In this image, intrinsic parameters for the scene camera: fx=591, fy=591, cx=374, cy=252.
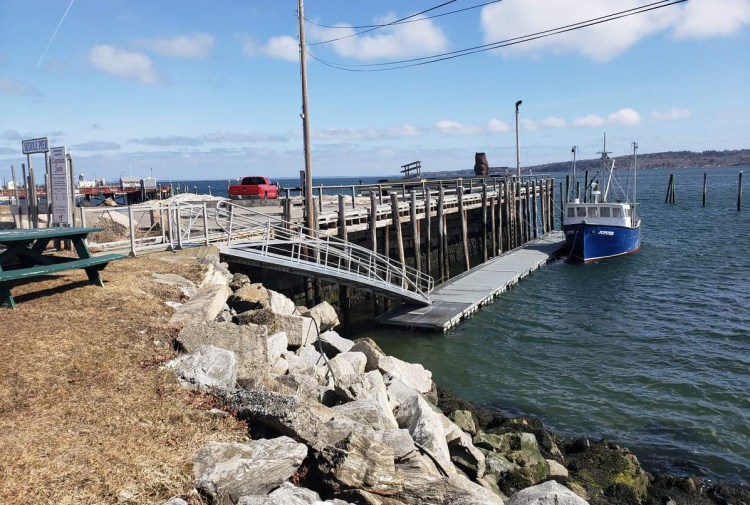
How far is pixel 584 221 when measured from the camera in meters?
33.0

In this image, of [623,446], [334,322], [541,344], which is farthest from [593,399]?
[334,322]

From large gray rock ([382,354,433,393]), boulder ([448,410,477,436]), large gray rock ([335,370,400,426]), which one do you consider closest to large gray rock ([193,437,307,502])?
large gray rock ([335,370,400,426])

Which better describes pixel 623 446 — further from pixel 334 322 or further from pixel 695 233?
pixel 695 233

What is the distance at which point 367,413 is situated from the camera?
7230 mm

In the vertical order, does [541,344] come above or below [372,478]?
below

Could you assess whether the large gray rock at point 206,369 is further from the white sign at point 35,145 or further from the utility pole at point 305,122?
the utility pole at point 305,122

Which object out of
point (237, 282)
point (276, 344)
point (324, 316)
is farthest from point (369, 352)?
point (237, 282)

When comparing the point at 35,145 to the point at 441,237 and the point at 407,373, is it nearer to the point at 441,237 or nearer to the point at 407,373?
the point at 407,373

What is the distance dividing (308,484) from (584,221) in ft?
99.3

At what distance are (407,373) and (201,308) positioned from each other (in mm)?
4285

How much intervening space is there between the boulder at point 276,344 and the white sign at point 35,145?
23.4ft

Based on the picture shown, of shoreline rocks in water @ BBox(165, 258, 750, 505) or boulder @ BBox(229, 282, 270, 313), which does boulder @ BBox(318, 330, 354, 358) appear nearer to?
shoreline rocks in water @ BBox(165, 258, 750, 505)

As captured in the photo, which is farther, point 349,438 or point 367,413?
point 367,413

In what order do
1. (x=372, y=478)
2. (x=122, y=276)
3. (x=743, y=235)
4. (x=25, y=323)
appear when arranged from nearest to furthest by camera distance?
1. (x=372, y=478)
2. (x=25, y=323)
3. (x=122, y=276)
4. (x=743, y=235)
